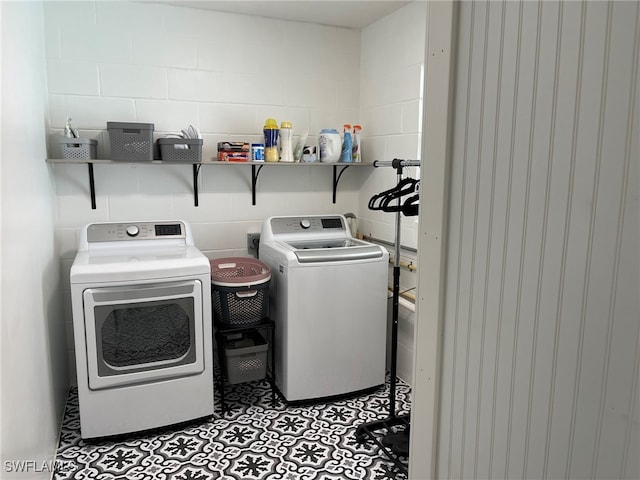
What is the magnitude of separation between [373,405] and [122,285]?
153 centimetres

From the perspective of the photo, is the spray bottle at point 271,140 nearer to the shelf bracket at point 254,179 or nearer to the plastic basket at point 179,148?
the shelf bracket at point 254,179

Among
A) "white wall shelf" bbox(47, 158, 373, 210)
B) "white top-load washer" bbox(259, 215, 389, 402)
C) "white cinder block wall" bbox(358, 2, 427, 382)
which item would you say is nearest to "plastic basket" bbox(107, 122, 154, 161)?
"white wall shelf" bbox(47, 158, 373, 210)

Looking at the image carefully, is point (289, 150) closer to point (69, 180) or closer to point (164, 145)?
point (164, 145)

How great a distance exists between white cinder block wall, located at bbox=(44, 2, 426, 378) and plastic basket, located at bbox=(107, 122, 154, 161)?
0.82ft

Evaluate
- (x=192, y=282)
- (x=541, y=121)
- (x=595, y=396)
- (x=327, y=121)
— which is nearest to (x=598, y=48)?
(x=541, y=121)

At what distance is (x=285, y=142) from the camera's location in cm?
305

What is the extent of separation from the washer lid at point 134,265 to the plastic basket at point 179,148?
538 mm

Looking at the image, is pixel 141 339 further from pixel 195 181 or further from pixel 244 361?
pixel 195 181

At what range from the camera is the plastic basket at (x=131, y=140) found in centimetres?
266

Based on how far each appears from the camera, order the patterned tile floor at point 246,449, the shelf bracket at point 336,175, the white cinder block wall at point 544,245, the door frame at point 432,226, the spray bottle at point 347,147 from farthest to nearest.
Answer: the shelf bracket at point 336,175, the spray bottle at point 347,147, the patterned tile floor at point 246,449, the door frame at point 432,226, the white cinder block wall at point 544,245

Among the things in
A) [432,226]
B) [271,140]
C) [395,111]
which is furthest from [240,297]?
[432,226]

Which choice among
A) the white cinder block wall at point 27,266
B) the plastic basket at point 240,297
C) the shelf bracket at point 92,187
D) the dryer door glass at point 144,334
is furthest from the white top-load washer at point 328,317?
the white cinder block wall at point 27,266

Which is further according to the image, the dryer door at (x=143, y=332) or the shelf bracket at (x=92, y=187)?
the shelf bracket at (x=92, y=187)

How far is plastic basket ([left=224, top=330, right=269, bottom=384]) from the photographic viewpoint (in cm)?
269
